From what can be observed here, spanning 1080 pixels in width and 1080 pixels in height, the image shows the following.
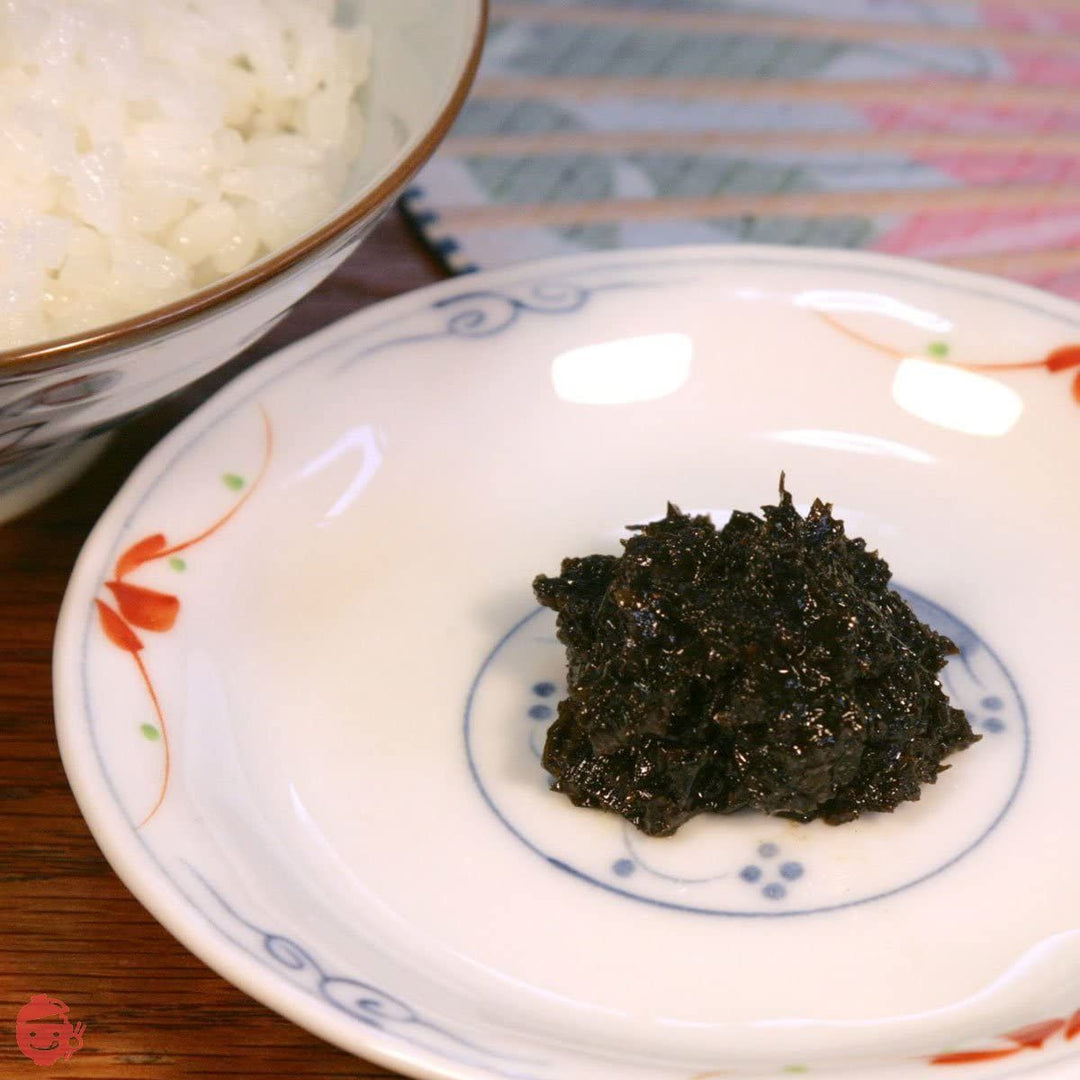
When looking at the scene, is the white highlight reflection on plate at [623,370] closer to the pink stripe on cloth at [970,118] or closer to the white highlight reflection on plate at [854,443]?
the white highlight reflection on plate at [854,443]

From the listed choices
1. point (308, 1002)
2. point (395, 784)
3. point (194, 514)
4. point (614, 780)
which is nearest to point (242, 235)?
point (194, 514)

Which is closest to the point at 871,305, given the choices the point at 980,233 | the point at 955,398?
the point at 955,398

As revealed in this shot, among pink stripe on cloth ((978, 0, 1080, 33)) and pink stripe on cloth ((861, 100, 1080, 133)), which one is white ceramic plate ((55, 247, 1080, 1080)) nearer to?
pink stripe on cloth ((861, 100, 1080, 133))

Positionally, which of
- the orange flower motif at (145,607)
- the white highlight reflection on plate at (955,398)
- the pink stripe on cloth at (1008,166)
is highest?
the orange flower motif at (145,607)

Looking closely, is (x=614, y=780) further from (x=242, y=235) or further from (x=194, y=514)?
(x=242, y=235)

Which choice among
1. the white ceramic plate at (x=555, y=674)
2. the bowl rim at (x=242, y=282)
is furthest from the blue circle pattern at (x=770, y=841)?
the bowl rim at (x=242, y=282)
